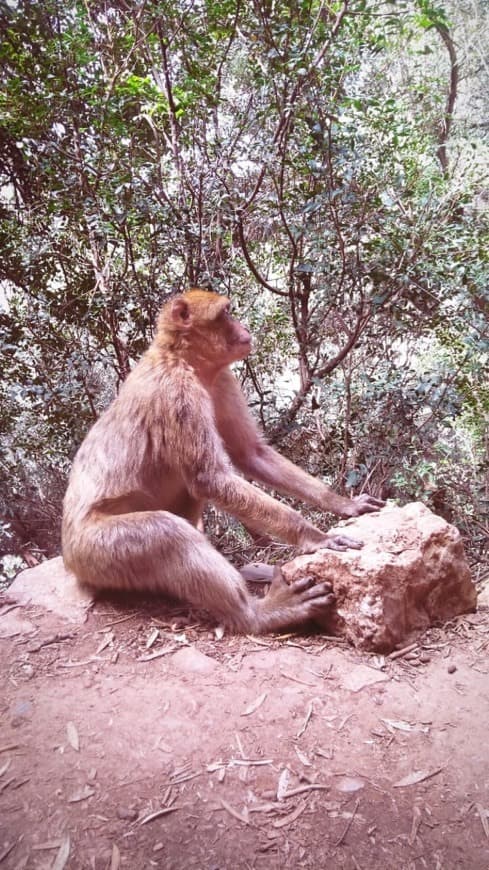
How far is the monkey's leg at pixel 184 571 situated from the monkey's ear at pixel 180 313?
4.31ft

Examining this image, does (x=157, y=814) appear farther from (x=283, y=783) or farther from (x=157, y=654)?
(x=157, y=654)

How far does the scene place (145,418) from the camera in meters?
3.39

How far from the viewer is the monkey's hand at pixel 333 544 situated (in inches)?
124

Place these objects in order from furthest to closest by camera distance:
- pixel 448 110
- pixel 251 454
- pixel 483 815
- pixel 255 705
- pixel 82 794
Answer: pixel 448 110 < pixel 251 454 < pixel 255 705 < pixel 82 794 < pixel 483 815

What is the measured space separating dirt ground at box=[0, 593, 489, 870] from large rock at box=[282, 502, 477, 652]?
0.35 feet

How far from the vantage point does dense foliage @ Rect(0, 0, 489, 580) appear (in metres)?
4.52

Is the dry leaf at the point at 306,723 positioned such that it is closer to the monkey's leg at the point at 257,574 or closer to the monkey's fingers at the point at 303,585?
the monkey's fingers at the point at 303,585

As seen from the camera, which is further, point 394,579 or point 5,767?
point 394,579

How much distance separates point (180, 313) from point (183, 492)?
125 cm

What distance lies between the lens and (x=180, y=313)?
11.7ft

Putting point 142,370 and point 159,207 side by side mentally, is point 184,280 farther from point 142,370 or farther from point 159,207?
point 142,370

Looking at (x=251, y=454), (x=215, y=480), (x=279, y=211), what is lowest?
(x=215, y=480)

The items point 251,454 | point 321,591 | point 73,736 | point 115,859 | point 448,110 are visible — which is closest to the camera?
→ point 115,859

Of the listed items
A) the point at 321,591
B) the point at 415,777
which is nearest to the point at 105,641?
the point at 321,591
